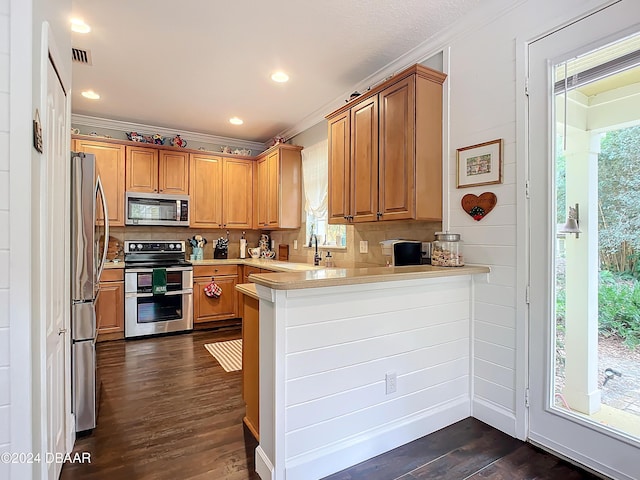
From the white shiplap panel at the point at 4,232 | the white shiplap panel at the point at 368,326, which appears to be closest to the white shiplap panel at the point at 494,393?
the white shiplap panel at the point at 368,326

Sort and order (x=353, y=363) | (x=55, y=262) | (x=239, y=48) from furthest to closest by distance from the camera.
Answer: (x=239, y=48)
(x=353, y=363)
(x=55, y=262)

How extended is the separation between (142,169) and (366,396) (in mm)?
4139

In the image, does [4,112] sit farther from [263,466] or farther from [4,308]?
[263,466]

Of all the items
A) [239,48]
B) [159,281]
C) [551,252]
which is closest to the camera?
[551,252]

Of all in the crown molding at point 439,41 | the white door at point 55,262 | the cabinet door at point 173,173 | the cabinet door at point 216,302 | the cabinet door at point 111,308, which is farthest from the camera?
the cabinet door at point 173,173

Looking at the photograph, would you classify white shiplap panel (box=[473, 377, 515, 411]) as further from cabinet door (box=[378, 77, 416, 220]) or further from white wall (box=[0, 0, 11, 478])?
white wall (box=[0, 0, 11, 478])

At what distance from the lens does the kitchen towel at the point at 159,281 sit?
4273mm

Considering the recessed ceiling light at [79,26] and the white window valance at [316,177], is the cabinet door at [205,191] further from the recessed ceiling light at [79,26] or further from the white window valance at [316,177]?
the recessed ceiling light at [79,26]

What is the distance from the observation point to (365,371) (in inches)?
75.4

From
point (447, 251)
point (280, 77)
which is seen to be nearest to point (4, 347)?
point (447, 251)

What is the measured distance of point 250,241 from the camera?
5.67 meters

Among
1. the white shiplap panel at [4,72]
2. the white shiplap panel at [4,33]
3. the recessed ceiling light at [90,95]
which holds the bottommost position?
the white shiplap panel at [4,72]

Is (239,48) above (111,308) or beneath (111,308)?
above

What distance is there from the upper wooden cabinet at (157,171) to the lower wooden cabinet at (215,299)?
118 cm
